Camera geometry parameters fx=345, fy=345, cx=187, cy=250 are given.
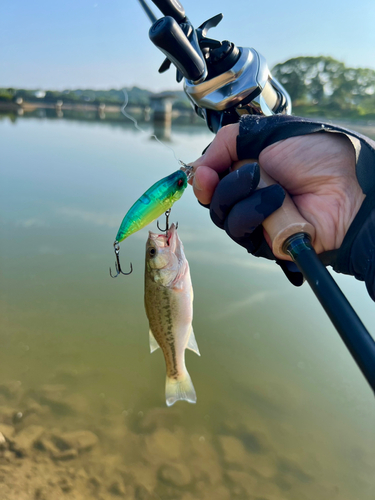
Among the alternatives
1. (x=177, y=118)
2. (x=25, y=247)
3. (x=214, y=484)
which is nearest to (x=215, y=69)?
(x=214, y=484)

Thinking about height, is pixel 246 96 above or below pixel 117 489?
above

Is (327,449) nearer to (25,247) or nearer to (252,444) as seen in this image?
(252,444)

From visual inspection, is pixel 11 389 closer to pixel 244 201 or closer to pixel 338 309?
pixel 244 201

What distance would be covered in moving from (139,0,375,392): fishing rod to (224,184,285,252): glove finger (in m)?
0.04


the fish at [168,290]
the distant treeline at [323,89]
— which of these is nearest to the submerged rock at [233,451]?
the fish at [168,290]

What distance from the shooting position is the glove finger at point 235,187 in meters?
1.45

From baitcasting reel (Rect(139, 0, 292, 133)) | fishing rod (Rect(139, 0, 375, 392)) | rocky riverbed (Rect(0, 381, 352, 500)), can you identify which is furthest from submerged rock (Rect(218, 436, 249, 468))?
baitcasting reel (Rect(139, 0, 292, 133))

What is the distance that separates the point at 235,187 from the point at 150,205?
0.37m

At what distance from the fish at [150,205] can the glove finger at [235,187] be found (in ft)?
0.66

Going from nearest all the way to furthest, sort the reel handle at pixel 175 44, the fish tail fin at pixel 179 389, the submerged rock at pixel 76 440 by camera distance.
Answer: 1. the reel handle at pixel 175 44
2. the fish tail fin at pixel 179 389
3. the submerged rock at pixel 76 440

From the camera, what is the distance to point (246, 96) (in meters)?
1.89

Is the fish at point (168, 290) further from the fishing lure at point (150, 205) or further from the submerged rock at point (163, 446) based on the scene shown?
the submerged rock at point (163, 446)

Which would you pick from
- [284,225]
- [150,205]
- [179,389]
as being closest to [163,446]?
[179,389]

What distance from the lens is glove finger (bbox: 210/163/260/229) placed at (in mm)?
1447
